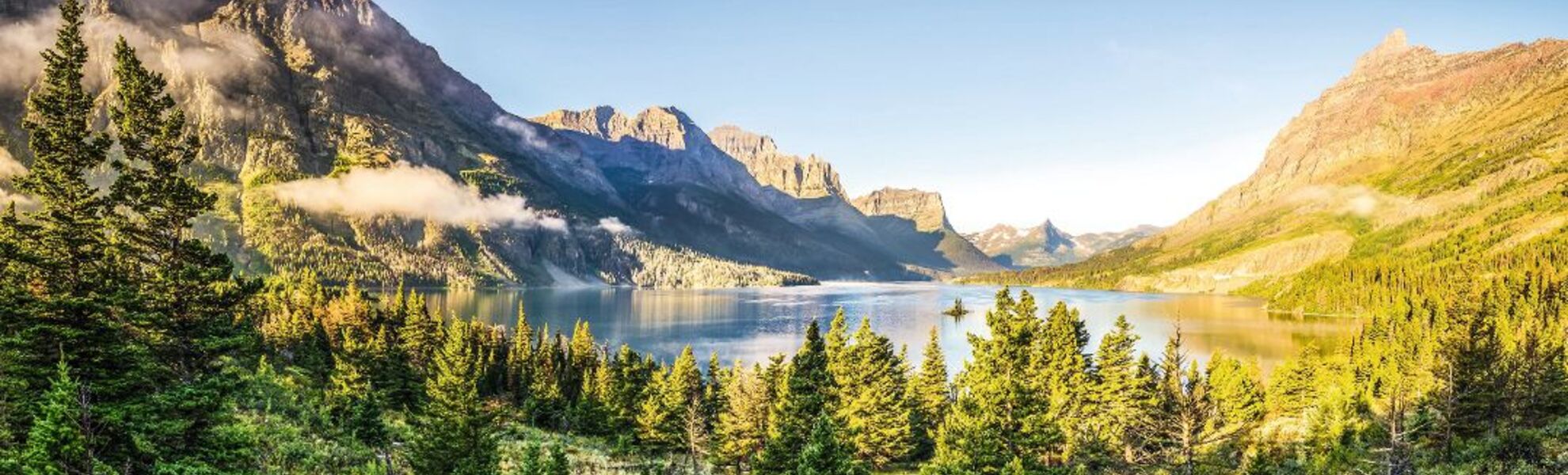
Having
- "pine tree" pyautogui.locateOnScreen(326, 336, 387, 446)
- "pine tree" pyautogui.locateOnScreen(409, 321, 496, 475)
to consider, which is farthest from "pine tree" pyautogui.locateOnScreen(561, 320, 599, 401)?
"pine tree" pyautogui.locateOnScreen(409, 321, 496, 475)

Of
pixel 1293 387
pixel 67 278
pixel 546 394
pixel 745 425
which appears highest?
pixel 67 278

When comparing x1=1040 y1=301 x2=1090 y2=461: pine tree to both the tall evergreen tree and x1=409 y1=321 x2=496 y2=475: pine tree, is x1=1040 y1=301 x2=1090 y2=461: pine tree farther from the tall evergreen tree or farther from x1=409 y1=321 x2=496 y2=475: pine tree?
the tall evergreen tree

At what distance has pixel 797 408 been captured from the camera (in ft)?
136

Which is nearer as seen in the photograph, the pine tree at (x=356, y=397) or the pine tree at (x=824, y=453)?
the pine tree at (x=824, y=453)

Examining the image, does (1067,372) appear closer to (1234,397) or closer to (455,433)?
(1234,397)

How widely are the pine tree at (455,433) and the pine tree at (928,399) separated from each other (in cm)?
3727

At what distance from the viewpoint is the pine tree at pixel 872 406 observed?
54312 mm

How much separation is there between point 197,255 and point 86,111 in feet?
21.8

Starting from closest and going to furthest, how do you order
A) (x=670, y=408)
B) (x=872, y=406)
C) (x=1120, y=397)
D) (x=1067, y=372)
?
(x=1120, y=397)
(x=1067, y=372)
(x=872, y=406)
(x=670, y=408)

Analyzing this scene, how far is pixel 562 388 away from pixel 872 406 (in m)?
51.2

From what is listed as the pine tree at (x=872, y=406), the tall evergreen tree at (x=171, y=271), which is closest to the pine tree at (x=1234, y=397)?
the pine tree at (x=872, y=406)

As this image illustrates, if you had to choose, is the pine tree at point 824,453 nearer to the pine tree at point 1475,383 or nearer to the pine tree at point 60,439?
the pine tree at point 60,439

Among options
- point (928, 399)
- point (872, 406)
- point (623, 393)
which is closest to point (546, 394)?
point (623, 393)

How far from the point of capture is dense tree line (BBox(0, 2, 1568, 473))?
20.8 meters
